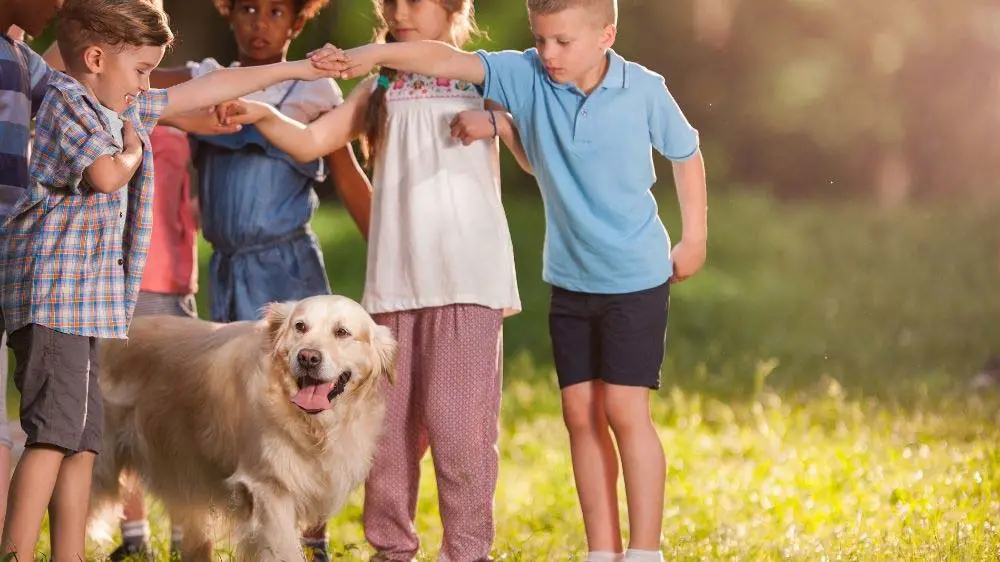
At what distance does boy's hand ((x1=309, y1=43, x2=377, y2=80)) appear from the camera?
4.41 m

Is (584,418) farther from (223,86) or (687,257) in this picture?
(223,86)

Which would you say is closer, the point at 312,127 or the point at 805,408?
the point at 312,127

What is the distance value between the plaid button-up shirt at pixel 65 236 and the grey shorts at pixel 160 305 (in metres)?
1.23

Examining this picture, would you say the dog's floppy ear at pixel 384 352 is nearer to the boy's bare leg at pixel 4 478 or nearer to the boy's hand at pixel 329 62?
the boy's hand at pixel 329 62

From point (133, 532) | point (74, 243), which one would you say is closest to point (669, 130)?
point (74, 243)

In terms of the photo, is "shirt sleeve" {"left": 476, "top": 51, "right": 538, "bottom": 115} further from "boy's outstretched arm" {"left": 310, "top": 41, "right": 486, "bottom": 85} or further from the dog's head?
the dog's head

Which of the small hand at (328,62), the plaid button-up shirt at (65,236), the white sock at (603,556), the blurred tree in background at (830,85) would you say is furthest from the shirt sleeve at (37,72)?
the blurred tree in background at (830,85)

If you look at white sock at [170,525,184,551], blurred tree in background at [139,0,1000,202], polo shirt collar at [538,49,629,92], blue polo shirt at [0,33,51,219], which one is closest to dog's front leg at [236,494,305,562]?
white sock at [170,525,184,551]

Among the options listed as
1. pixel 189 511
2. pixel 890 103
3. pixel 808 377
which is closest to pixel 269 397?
pixel 189 511

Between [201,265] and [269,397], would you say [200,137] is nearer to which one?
[269,397]

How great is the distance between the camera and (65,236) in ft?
13.1

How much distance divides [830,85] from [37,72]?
1423 cm

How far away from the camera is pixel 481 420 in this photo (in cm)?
464

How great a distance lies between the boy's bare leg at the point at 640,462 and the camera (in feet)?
14.6
